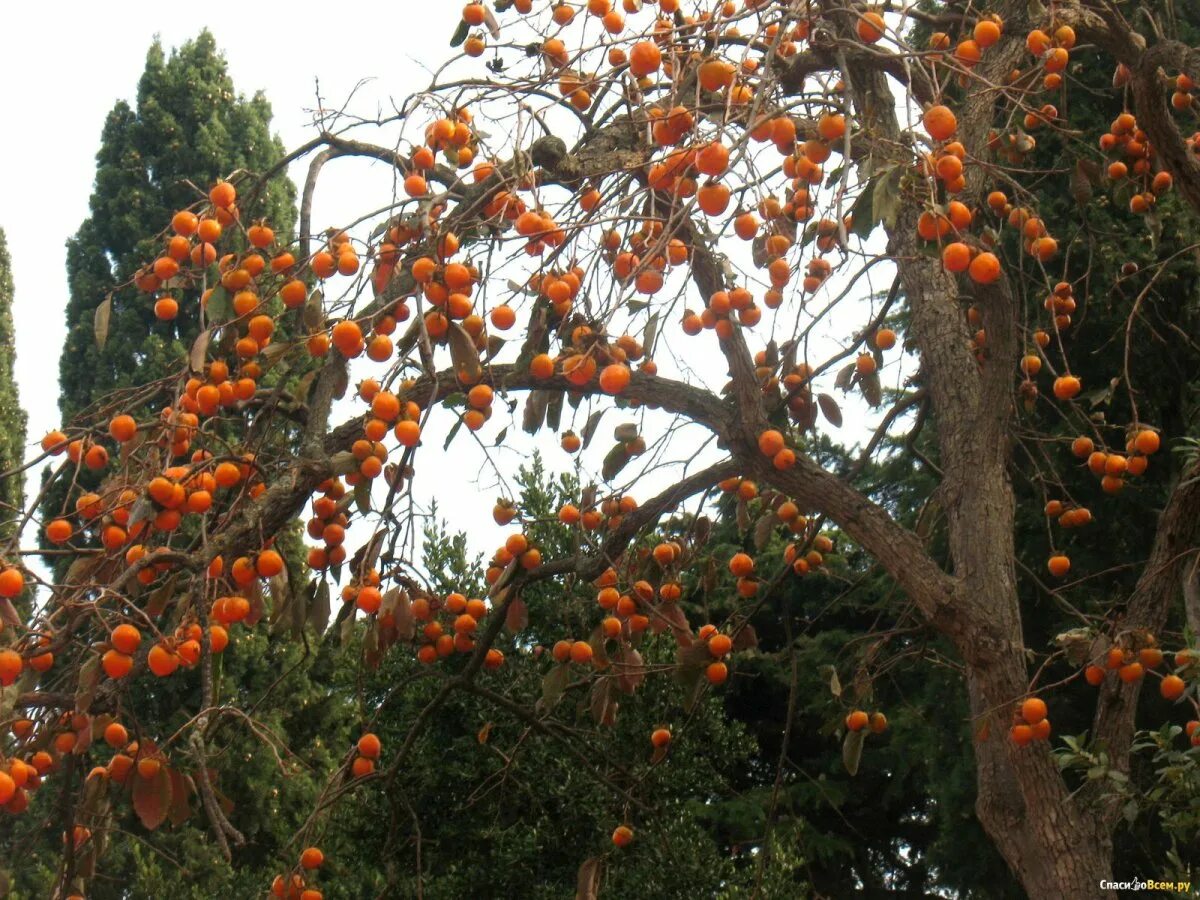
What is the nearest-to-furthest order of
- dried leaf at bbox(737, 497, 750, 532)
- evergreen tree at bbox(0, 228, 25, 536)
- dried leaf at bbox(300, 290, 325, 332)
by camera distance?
1. dried leaf at bbox(300, 290, 325, 332)
2. dried leaf at bbox(737, 497, 750, 532)
3. evergreen tree at bbox(0, 228, 25, 536)

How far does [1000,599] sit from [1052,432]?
132 inches

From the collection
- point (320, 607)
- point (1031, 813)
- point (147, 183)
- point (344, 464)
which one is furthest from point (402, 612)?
point (147, 183)

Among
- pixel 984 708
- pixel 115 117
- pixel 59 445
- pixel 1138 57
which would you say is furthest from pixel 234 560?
pixel 115 117

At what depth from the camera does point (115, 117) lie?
9977 mm

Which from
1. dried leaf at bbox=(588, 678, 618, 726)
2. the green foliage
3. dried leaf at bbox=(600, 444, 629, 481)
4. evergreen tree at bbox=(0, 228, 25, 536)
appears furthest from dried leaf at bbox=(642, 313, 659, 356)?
evergreen tree at bbox=(0, 228, 25, 536)

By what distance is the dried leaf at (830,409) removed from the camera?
2.96m

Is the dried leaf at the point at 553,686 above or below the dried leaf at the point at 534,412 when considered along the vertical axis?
below

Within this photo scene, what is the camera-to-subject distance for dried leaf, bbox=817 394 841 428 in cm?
296

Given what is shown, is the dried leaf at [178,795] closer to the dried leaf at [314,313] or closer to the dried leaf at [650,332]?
the dried leaf at [314,313]

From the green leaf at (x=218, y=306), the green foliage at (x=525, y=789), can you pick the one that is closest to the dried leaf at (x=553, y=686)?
the green leaf at (x=218, y=306)

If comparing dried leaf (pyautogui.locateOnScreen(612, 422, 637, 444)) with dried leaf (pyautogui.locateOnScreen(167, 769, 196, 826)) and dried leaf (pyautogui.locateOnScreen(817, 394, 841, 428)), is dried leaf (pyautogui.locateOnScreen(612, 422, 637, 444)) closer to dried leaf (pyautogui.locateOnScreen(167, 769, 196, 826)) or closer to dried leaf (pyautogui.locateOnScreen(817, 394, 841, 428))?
dried leaf (pyautogui.locateOnScreen(817, 394, 841, 428))

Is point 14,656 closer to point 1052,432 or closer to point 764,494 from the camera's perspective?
point 764,494

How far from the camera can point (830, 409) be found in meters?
2.97

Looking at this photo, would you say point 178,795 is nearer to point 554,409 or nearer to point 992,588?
point 554,409
